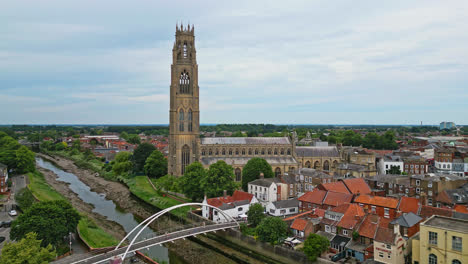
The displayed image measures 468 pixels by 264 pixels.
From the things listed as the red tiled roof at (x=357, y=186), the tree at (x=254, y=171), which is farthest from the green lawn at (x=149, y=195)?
the red tiled roof at (x=357, y=186)

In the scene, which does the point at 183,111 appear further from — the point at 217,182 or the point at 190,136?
the point at 217,182

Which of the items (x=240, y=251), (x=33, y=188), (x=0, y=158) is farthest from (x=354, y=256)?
(x=0, y=158)

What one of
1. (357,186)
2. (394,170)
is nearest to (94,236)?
(357,186)

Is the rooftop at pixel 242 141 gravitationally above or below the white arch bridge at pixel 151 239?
above

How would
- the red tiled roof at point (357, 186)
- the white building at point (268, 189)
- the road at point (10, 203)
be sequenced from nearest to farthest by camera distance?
1. the road at point (10, 203)
2. the red tiled roof at point (357, 186)
3. the white building at point (268, 189)

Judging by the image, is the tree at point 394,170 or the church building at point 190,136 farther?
the church building at point 190,136

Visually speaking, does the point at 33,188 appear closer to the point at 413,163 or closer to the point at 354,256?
the point at 354,256

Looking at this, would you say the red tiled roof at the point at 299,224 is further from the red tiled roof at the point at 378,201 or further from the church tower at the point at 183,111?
the church tower at the point at 183,111
